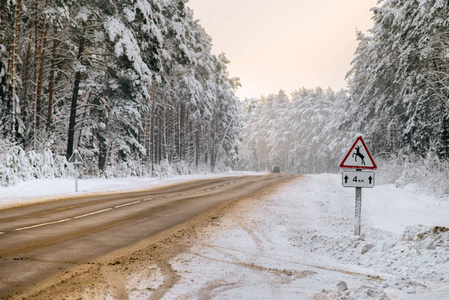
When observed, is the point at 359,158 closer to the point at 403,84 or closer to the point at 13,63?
the point at 13,63

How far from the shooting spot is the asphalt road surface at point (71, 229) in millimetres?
5586

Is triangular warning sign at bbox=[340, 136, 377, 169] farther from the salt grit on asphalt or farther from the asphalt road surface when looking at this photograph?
the asphalt road surface

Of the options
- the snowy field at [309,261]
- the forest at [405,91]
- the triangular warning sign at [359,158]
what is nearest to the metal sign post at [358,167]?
the triangular warning sign at [359,158]

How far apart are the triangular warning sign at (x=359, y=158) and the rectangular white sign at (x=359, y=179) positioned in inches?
6.3

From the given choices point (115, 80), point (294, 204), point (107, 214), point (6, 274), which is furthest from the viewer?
point (115, 80)

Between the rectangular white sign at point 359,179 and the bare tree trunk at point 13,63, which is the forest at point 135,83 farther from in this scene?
the rectangular white sign at point 359,179

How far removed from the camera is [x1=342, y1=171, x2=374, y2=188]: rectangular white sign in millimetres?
8305

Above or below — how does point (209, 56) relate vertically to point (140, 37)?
above

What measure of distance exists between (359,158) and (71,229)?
691 cm

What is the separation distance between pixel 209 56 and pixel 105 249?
38.6 meters

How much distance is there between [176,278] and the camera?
5.21 metres

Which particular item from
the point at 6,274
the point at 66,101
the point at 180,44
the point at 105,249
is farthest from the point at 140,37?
the point at 6,274

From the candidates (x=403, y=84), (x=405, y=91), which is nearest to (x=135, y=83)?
(x=405, y=91)

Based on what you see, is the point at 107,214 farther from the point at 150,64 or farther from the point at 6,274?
the point at 150,64
